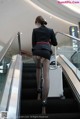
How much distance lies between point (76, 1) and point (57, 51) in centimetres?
863

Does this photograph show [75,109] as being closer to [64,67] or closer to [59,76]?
[59,76]

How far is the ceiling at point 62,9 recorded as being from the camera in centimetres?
1712

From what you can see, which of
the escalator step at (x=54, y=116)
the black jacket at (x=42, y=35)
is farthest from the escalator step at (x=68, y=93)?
the escalator step at (x=54, y=116)

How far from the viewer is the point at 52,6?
17375mm

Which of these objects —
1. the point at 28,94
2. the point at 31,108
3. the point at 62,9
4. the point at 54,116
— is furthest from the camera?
the point at 62,9

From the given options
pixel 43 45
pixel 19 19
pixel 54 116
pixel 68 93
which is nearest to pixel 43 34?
pixel 43 45

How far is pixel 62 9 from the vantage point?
17734 mm

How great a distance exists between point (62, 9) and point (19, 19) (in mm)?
3758

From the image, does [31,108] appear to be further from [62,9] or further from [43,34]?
[62,9]

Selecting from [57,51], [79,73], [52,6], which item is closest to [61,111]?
[79,73]

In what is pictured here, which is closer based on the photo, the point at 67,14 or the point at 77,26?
the point at 67,14

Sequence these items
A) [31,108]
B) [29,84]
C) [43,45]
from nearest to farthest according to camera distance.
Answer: [31,108] → [43,45] → [29,84]

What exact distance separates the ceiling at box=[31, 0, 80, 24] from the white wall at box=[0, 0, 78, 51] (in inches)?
64.6

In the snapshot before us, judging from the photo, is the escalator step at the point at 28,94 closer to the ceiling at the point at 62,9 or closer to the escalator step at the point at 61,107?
the escalator step at the point at 61,107
